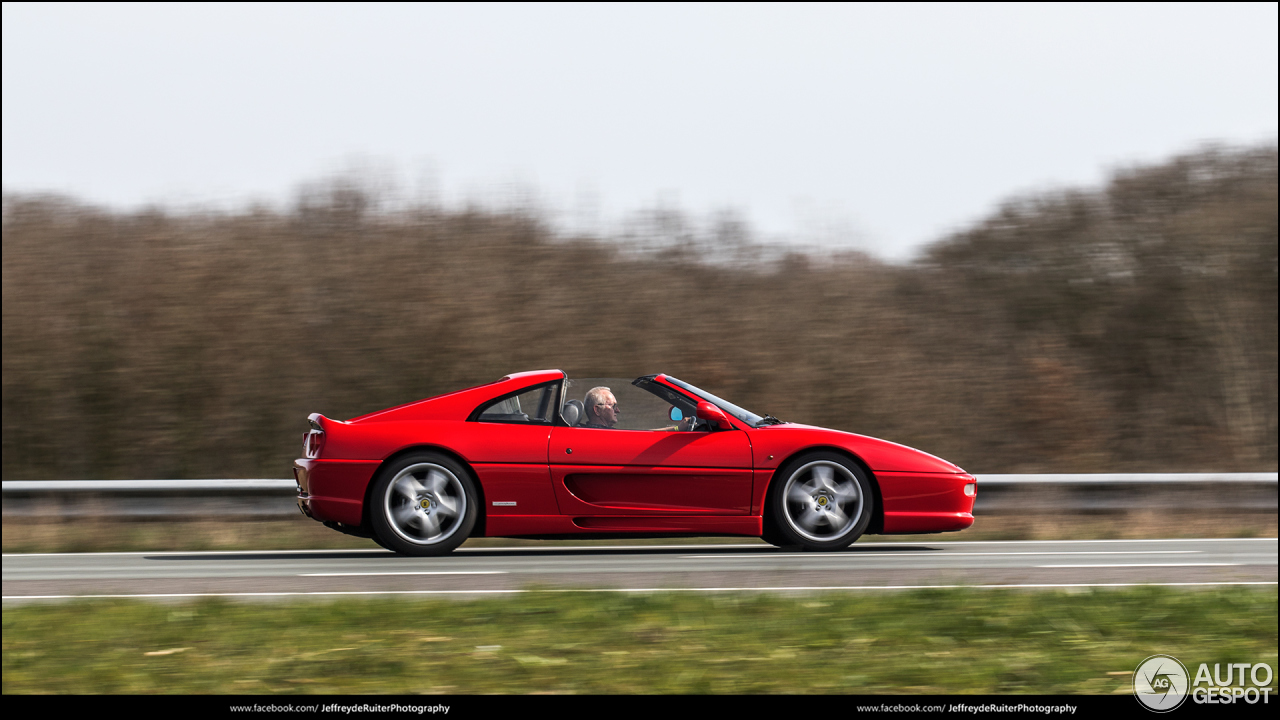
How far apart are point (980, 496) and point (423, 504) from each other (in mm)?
5536

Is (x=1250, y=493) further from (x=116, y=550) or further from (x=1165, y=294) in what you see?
(x=116, y=550)

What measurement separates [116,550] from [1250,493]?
10.0 m

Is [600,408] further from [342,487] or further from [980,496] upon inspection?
[980,496]

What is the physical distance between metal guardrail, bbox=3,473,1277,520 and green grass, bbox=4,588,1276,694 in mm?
4815

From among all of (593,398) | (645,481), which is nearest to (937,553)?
(645,481)

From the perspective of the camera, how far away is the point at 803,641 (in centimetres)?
494

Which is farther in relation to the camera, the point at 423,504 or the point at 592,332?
the point at 592,332

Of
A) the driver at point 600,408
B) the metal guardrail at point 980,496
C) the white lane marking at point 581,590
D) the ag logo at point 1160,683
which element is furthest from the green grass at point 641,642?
the metal guardrail at point 980,496

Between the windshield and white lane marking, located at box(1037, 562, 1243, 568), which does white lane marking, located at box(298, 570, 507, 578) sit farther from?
white lane marking, located at box(1037, 562, 1243, 568)

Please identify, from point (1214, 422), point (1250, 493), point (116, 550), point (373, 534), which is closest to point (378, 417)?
point (373, 534)

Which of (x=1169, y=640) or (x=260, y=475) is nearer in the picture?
(x=1169, y=640)

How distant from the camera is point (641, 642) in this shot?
4.98m

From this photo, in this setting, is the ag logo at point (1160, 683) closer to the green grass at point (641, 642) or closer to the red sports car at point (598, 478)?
the green grass at point (641, 642)

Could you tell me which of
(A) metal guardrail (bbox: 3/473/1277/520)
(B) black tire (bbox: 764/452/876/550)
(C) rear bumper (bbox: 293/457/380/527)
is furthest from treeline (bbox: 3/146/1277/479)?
(B) black tire (bbox: 764/452/876/550)
